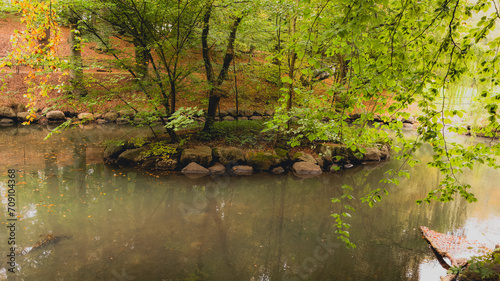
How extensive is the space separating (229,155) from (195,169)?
113 cm

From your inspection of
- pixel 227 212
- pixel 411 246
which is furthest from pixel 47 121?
pixel 411 246

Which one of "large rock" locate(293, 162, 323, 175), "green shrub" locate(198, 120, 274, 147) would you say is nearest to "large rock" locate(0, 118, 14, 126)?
"green shrub" locate(198, 120, 274, 147)

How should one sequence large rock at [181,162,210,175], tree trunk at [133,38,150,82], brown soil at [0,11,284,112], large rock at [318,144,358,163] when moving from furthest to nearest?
brown soil at [0,11,284,112] → large rock at [318,144,358,163] → large rock at [181,162,210,175] → tree trunk at [133,38,150,82]

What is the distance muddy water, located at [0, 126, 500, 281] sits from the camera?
4.03 meters

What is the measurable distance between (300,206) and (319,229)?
1110 millimetres

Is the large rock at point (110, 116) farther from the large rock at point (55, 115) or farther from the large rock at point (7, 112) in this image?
the large rock at point (7, 112)

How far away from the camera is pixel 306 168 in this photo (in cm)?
879

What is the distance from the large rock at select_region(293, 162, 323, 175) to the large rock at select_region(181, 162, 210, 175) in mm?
2779

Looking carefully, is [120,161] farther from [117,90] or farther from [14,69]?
[14,69]

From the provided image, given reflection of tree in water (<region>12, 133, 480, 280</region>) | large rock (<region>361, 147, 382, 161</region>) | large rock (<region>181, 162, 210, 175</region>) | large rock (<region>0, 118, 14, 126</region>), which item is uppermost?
large rock (<region>0, 118, 14, 126</region>)

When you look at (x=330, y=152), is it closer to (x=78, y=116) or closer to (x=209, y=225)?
(x=209, y=225)

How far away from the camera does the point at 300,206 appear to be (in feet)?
21.0

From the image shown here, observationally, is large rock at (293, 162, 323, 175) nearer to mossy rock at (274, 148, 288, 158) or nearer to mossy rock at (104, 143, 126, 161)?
mossy rock at (274, 148, 288, 158)

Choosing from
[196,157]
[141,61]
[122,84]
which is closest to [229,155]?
[196,157]
